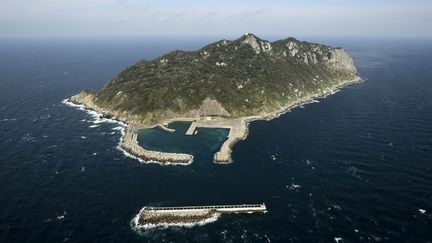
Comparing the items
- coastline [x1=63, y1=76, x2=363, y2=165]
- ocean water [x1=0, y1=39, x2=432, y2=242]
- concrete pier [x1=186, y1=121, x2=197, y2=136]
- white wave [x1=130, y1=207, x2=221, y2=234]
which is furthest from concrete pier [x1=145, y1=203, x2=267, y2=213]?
concrete pier [x1=186, y1=121, x2=197, y2=136]

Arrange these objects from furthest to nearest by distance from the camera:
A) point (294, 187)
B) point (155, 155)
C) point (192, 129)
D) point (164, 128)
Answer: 1. point (164, 128)
2. point (192, 129)
3. point (155, 155)
4. point (294, 187)

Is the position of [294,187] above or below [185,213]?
above

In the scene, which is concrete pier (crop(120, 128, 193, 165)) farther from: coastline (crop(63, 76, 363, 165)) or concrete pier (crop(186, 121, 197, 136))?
concrete pier (crop(186, 121, 197, 136))

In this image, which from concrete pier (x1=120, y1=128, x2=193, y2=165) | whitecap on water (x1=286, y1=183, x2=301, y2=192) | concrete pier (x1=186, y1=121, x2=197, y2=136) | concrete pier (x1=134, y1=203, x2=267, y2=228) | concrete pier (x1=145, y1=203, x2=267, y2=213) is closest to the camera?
concrete pier (x1=134, y1=203, x2=267, y2=228)

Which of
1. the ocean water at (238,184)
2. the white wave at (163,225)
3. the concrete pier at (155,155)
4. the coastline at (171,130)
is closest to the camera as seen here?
the ocean water at (238,184)

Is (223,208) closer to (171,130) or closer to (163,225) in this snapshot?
(163,225)

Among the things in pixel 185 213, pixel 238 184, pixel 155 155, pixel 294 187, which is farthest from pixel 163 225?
pixel 155 155

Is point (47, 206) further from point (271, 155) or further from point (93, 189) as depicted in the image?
point (271, 155)

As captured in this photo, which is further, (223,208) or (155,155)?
(155,155)

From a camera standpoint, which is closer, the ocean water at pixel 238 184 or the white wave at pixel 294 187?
the ocean water at pixel 238 184

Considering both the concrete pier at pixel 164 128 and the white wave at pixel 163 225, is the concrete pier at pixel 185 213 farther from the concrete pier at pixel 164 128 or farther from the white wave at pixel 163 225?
the concrete pier at pixel 164 128

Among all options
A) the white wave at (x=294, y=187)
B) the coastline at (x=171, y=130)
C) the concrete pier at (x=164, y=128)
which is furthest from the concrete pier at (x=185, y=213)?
the concrete pier at (x=164, y=128)
